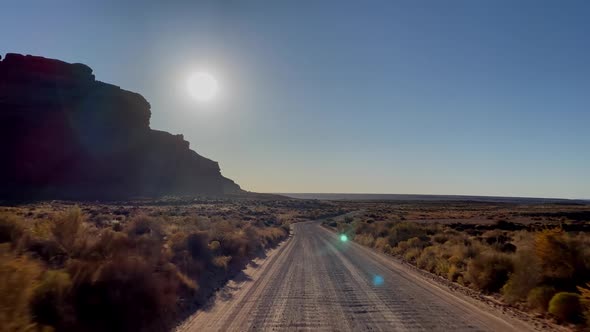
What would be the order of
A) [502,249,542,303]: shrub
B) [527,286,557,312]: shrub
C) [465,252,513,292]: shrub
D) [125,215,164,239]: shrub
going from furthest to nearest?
[125,215,164,239]: shrub → [465,252,513,292]: shrub → [502,249,542,303]: shrub → [527,286,557,312]: shrub

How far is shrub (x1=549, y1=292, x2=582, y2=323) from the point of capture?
37.4 feet

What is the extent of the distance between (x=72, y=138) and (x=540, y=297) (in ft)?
395

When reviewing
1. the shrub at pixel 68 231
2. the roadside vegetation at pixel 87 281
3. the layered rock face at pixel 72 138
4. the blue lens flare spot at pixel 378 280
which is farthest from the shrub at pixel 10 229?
the layered rock face at pixel 72 138

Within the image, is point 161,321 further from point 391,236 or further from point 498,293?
point 391,236

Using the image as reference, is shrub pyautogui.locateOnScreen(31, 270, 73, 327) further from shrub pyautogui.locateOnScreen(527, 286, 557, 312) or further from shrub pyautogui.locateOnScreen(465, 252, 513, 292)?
shrub pyautogui.locateOnScreen(465, 252, 513, 292)

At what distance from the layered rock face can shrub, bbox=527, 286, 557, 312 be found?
94217mm

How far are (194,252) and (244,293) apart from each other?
525 centimetres

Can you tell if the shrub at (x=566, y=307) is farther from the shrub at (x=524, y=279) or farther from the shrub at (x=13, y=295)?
the shrub at (x=13, y=295)

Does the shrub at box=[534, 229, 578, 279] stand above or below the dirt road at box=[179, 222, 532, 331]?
above

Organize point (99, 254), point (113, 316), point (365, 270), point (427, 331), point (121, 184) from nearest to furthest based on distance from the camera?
point (113, 316)
point (427, 331)
point (99, 254)
point (365, 270)
point (121, 184)

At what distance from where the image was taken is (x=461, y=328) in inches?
417

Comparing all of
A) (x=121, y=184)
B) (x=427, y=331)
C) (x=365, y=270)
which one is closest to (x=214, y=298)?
(x=427, y=331)

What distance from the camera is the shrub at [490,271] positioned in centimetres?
1655

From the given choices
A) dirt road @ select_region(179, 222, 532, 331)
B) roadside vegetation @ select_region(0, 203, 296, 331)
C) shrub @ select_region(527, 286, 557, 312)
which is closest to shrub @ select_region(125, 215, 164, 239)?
roadside vegetation @ select_region(0, 203, 296, 331)
